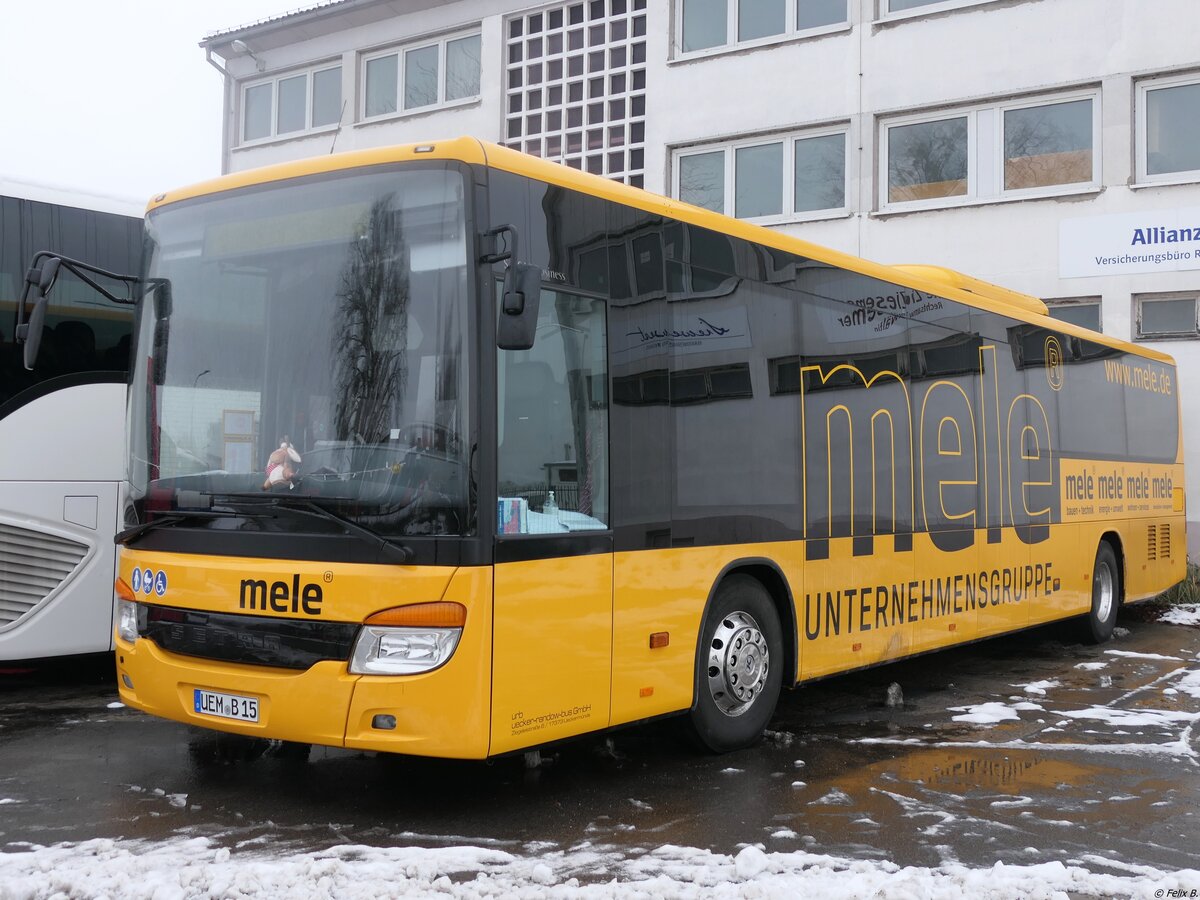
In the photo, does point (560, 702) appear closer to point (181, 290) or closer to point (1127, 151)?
point (181, 290)

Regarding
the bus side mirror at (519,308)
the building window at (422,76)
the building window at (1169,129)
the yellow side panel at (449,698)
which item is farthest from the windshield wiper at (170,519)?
the building window at (422,76)

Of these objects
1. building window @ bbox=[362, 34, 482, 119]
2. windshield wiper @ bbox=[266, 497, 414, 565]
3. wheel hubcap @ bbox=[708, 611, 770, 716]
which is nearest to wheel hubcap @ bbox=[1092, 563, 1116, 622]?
wheel hubcap @ bbox=[708, 611, 770, 716]

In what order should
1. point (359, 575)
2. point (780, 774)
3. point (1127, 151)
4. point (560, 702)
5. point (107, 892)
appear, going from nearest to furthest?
point (107, 892)
point (359, 575)
point (560, 702)
point (780, 774)
point (1127, 151)

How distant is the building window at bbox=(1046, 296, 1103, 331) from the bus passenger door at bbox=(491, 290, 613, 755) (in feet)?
39.8

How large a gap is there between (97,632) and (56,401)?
1563 millimetres

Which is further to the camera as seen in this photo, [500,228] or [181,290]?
[181,290]

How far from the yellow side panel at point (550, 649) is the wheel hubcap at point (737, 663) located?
1.09 m

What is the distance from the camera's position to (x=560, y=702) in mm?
5570

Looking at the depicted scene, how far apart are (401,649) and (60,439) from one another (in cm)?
416

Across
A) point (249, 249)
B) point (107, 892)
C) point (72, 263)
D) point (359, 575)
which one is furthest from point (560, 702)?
point (72, 263)

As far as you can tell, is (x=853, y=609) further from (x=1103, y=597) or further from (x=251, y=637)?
(x=1103, y=597)

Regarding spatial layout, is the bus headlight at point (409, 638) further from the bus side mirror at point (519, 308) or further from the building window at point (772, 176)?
the building window at point (772, 176)

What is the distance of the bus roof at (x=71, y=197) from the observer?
Answer: 26.6ft

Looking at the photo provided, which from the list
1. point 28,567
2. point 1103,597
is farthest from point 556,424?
point 1103,597
